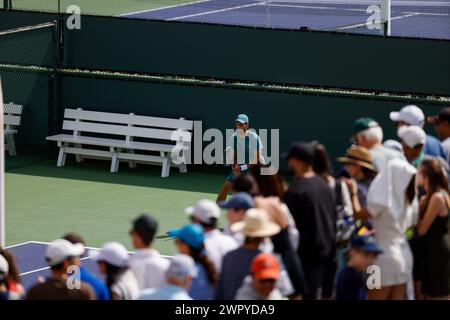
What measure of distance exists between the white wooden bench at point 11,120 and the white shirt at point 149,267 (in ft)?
42.0

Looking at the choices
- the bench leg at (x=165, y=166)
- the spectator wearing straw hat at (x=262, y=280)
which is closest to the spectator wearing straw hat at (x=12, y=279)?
the spectator wearing straw hat at (x=262, y=280)

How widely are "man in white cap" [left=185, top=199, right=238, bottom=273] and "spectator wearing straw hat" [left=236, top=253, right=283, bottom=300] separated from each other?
23.4 inches

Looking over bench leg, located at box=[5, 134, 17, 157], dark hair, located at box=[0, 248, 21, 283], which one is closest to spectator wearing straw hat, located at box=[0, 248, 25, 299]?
dark hair, located at box=[0, 248, 21, 283]

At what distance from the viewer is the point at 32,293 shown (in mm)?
9594

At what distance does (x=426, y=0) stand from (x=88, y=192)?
12.8 metres

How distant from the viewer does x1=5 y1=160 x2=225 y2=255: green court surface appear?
58.5 feet

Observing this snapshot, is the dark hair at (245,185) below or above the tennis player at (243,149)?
below

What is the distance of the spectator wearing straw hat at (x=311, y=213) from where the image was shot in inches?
422

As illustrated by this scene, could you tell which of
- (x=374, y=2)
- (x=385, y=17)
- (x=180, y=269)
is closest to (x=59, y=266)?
(x=180, y=269)

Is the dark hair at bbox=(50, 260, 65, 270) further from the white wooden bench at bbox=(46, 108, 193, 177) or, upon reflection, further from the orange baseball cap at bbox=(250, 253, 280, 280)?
the white wooden bench at bbox=(46, 108, 193, 177)

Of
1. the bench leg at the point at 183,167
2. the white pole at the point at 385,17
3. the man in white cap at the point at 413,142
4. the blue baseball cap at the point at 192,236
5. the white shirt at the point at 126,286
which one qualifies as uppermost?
the white pole at the point at 385,17

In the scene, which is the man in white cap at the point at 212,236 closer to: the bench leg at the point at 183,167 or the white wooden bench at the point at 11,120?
the bench leg at the point at 183,167

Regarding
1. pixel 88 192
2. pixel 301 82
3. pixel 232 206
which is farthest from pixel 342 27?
pixel 232 206
